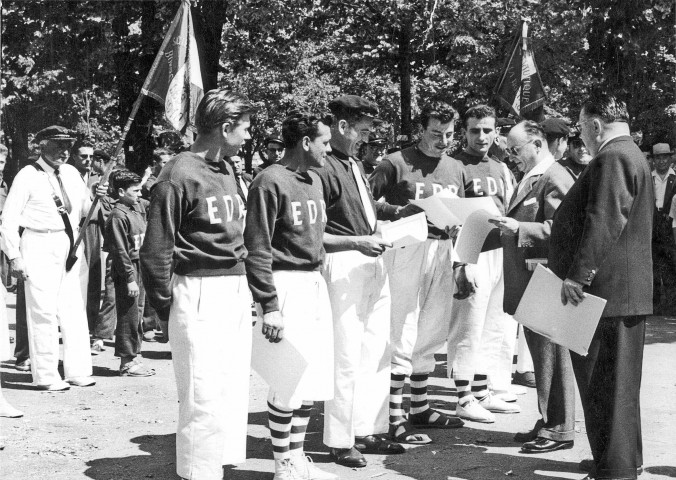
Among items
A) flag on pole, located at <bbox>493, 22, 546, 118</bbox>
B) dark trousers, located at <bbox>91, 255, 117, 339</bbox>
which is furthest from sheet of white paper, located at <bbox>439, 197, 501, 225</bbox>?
dark trousers, located at <bbox>91, 255, 117, 339</bbox>

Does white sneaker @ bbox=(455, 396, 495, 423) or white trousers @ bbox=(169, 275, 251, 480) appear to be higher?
white trousers @ bbox=(169, 275, 251, 480)

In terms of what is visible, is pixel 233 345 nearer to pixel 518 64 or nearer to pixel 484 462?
pixel 484 462

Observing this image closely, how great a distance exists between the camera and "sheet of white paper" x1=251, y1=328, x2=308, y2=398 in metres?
5.71

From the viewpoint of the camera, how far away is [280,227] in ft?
19.1

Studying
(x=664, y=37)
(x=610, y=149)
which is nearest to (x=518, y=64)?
(x=664, y=37)

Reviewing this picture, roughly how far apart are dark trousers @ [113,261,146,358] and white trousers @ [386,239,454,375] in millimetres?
3362

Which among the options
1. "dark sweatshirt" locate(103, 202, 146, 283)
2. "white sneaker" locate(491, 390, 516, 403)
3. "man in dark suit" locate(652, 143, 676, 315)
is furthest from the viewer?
"man in dark suit" locate(652, 143, 676, 315)

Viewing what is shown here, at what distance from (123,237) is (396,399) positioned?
13.0 ft

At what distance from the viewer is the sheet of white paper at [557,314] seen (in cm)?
550

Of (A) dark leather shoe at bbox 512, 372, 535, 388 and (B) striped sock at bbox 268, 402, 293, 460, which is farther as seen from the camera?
(A) dark leather shoe at bbox 512, 372, 535, 388

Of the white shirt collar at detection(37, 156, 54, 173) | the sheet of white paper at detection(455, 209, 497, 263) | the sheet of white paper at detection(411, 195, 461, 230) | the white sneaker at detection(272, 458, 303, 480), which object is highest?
the white shirt collar at detection(37, 156, 54, 173)

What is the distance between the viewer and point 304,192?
590cm

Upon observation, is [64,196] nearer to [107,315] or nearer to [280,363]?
[107,315]

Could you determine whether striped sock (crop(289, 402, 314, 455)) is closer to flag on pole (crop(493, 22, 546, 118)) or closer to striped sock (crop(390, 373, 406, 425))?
striped sock (crop(390, 373, 406, 425))
